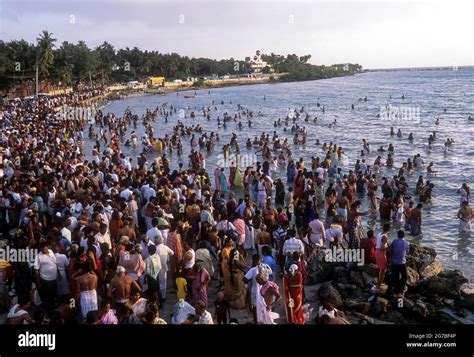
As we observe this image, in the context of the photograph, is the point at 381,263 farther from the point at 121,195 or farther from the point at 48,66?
the point at 48,66

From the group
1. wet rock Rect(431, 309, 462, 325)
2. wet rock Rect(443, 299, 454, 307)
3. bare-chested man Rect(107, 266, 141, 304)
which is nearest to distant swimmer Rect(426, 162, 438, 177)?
wet rock Rect(443, 299, 454, 307)

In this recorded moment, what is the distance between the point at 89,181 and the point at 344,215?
24.7ft

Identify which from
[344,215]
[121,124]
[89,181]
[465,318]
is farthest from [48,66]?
[465,318]

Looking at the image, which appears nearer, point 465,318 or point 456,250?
point 465,318

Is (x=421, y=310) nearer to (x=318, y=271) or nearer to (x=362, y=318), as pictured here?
(x=362, y=318)

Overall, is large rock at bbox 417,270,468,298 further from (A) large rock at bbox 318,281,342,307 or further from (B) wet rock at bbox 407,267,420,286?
(A) large rock at bbox 318,281,342,307

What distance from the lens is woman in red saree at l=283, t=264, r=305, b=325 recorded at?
23.9ft

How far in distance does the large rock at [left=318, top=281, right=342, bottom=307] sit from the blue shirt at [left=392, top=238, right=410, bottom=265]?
127cm

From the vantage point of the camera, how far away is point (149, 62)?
101 meters

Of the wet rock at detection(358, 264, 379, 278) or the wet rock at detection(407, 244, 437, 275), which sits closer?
the wet rock at detection(358, 264, 379, 278)

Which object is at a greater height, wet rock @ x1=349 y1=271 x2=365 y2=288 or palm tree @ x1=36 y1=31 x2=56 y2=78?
palm tree @ x1=36 y1=31 x2=56 y2=78

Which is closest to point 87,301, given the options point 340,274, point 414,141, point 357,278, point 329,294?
point 329,294

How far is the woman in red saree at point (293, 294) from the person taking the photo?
7.27 meters

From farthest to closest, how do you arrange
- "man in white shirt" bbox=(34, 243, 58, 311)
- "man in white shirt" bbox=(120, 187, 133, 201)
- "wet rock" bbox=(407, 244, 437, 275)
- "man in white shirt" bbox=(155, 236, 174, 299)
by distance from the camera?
"man in white shirt" bbox=(120, 187, 133, 201) → "wet rock" bbox=(407, 244, 437, 275) → "man in white shirt" bbox=(155, 236, 174, 299) → "man in white shirt" bbox=(34, 243, 58, 311)
